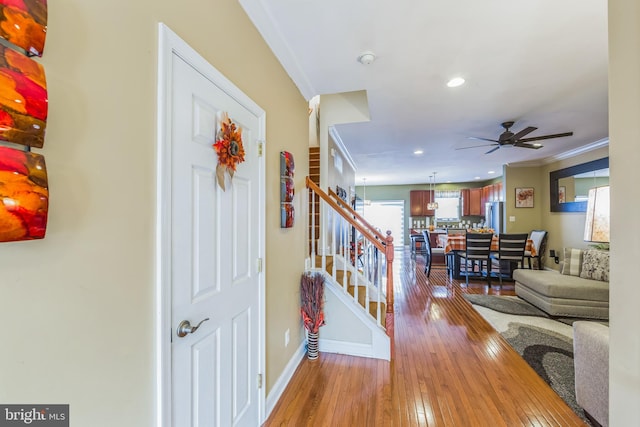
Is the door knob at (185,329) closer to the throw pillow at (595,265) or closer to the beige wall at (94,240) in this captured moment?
the beige wall at (94,240)

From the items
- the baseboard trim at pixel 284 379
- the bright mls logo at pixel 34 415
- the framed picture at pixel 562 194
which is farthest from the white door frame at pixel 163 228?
the framed picture at pixel 562 194

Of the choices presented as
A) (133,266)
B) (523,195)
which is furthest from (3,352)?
(523,195)

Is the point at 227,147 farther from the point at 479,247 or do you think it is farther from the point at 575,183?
the point at 575,183

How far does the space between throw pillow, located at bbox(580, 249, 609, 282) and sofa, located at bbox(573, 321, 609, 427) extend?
2.44 metres

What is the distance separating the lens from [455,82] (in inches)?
103

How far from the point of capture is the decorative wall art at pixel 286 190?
2100 mm

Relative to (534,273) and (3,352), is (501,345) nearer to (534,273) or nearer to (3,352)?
(534,273)

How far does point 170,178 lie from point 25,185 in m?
0.47

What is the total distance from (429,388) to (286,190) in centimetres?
197

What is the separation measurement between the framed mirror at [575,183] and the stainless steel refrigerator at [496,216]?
42.7 inches

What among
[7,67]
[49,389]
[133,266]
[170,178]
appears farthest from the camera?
[170,178]

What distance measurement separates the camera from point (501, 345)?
2771 mm

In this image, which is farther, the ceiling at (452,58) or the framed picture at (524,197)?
the framed picture at (524,197)

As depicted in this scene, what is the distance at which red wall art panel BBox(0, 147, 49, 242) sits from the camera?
1.68 ft
